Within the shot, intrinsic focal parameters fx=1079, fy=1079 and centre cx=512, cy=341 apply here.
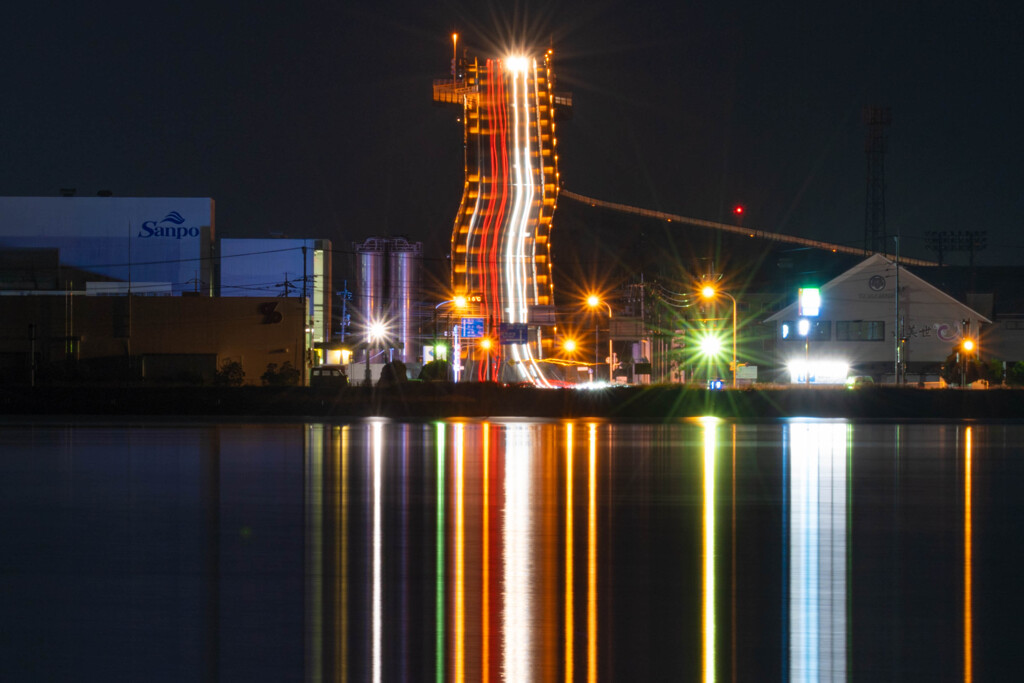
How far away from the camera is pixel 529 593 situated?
8891 millimetres

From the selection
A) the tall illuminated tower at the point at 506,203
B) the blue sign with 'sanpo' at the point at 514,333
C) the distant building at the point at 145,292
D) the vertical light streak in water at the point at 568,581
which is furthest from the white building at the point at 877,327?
the vertical light streak in water at the point at 568,581

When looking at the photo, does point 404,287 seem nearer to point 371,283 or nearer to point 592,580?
point 371,283

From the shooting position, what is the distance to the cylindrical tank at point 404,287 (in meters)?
102

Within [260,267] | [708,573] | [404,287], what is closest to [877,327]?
[260,267]

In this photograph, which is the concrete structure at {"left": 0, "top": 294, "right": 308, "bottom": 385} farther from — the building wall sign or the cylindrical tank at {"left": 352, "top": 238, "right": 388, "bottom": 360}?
the cylindrical tank at {"left": 352, "top": 238, "right": 388, "bottom": 360}

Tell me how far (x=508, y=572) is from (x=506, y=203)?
60774 millimetres

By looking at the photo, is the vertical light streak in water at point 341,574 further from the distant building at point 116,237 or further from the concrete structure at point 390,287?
the concrete structure at point 390,287

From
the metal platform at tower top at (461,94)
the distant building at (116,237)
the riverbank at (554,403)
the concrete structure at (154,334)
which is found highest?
the metal platform at tower top at (461,94)

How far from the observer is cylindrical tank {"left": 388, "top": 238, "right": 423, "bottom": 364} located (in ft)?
335

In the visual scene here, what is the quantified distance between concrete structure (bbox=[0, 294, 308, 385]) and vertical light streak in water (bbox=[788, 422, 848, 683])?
168 feet

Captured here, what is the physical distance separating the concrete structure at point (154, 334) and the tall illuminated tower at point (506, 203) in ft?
37.4

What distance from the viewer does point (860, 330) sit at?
74.9 m

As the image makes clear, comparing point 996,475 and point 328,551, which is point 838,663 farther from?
point 996,475

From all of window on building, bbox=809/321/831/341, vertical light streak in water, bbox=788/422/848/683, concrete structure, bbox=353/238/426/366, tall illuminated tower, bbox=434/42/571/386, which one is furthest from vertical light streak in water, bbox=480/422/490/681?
concrete structure, bbox=353/238/426/366
